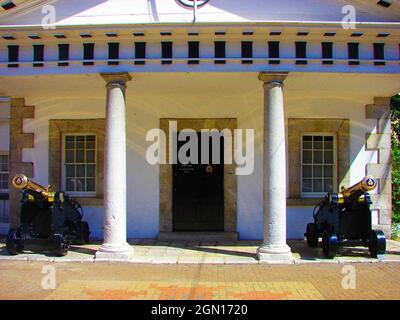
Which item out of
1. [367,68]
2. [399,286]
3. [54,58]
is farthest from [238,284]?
[54,58]

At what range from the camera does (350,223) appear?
8.07 m

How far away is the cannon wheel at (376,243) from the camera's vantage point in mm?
7770

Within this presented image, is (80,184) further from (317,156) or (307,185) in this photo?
(317,156)

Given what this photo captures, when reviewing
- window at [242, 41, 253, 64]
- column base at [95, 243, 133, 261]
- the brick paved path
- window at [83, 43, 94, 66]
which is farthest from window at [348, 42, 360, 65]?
column base at [95, 243, 133, 261]

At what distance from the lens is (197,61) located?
7.70 metres

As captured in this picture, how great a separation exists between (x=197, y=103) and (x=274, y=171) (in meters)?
2.99

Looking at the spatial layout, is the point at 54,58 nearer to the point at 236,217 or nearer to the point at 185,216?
the point at 185,216

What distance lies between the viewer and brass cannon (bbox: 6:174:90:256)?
799 cm

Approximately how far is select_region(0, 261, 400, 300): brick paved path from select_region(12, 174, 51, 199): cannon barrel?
1.26 metres

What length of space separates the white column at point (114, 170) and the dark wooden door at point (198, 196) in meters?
2.27

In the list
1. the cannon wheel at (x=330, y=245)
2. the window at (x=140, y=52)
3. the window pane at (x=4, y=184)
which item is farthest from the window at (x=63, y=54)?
the cannon wheel at (x=330, y=245)

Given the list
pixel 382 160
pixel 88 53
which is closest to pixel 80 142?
pixel 88 53
